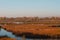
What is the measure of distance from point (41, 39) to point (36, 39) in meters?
1.12

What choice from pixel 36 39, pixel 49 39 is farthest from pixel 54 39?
pixel 36 39

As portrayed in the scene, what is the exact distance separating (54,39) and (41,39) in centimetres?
286

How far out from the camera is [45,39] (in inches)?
1428

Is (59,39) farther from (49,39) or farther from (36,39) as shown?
(36,39)

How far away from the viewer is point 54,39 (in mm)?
36188

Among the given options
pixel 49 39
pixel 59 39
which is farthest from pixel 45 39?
pixel 59 39

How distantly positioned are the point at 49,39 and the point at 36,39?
2.88 meters

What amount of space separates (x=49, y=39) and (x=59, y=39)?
2196mm

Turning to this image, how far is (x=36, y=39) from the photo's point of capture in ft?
120

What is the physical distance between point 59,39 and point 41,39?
3.95 m

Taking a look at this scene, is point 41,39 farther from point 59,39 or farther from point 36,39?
point 59,39

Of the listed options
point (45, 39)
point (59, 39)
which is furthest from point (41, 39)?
point (59, 39)

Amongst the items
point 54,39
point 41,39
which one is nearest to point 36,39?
point 41,39

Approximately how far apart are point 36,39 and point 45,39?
6.58ft
